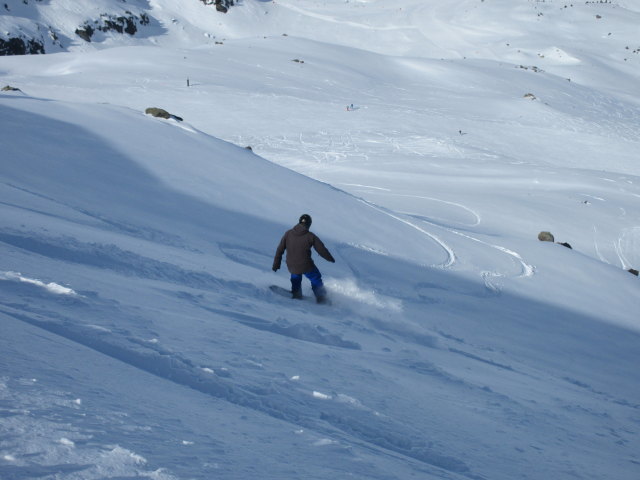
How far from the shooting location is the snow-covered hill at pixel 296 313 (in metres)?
3.01

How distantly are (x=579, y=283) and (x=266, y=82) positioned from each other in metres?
27.8

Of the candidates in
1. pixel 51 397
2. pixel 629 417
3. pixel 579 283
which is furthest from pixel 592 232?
pixel 51 397

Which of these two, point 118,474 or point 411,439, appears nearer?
point 118,474

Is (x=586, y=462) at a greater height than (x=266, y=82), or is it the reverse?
(x=266, y=82)

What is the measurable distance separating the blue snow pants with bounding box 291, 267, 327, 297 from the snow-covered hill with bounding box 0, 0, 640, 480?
0.83ft

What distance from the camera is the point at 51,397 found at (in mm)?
2795

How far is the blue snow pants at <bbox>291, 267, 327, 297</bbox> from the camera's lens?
707 centimetres

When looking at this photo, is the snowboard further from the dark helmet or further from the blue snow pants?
the dark helmet

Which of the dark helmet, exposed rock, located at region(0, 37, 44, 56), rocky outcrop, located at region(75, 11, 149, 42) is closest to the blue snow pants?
the dark helmet

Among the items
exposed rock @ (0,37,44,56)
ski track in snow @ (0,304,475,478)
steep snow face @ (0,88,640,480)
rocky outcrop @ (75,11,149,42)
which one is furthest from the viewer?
rocky outcrop @ (75,11,149,42)

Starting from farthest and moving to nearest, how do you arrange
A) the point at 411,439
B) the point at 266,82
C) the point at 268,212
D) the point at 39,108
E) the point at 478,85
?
the point at 478,85
the point at 266,82
the point at 39,108
the point at 268,212
the point at 411,439

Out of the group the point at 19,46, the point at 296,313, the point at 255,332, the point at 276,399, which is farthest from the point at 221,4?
the point at 276,399

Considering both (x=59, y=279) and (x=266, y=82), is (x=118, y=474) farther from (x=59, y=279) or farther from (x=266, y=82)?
(x=266, y=82)

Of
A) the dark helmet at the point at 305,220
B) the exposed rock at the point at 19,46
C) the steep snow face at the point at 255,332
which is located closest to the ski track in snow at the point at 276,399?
the steep snow face at the point at 255,332
